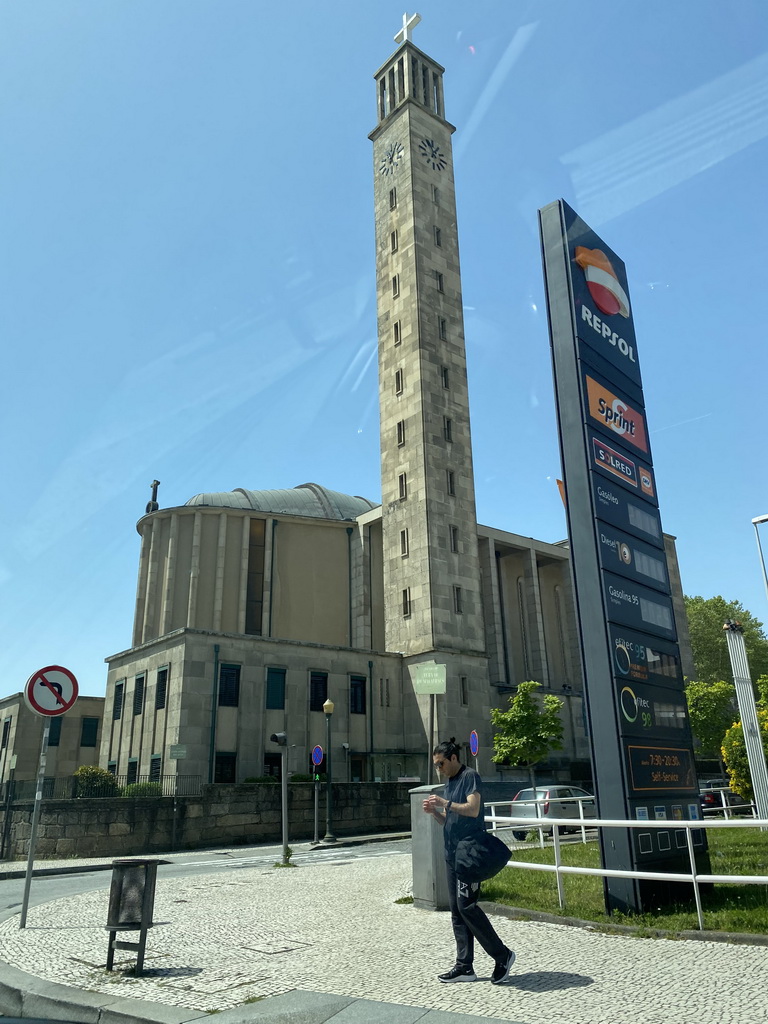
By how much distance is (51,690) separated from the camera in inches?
415

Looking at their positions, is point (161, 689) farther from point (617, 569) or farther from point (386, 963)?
point (386, 963)

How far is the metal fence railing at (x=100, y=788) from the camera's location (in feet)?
88.7

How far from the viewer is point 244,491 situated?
6625 centimetres

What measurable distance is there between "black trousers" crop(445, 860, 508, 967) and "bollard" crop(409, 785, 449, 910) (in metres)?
3.32

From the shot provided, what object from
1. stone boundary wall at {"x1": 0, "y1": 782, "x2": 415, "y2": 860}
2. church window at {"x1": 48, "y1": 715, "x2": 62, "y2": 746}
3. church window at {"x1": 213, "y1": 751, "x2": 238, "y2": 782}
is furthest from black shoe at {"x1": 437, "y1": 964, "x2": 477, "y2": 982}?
church window at {"x1": 48, "y1": 715, "x2": 62, "y2": 746}

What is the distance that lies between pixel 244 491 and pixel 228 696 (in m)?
33.4

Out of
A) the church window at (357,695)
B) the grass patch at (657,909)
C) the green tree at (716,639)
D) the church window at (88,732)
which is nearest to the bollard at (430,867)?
the grass patch at (657,909)

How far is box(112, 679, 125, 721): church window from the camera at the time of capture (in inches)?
1537

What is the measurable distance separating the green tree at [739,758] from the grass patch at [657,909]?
13.9 m

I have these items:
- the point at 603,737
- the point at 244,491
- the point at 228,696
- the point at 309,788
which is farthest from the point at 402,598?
the point at 603,737

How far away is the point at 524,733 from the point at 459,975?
35.0 metres

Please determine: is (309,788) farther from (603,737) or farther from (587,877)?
(603,737)

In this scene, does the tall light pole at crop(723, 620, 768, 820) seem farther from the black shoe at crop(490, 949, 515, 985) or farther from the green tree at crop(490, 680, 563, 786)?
the black shoe at crop(490, 949, 515, 985)

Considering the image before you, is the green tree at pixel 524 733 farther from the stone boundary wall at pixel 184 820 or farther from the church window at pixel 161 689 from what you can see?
the church window at pixel 161 689
